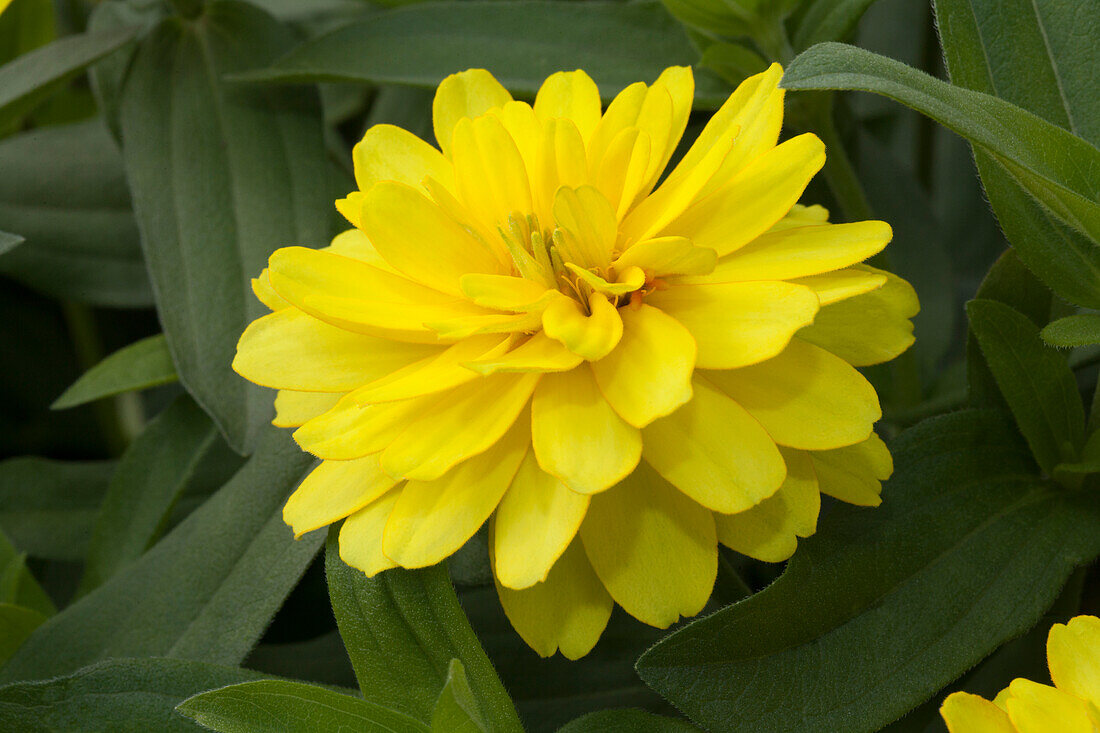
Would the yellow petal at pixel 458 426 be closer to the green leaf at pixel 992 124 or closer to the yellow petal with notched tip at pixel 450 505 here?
the yellow petal with notched tip at pixel 450 505

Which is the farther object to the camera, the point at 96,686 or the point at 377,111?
the point at 377,111

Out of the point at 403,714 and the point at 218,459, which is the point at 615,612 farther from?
the point at 218,459

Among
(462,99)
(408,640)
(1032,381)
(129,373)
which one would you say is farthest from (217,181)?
(1032,381)

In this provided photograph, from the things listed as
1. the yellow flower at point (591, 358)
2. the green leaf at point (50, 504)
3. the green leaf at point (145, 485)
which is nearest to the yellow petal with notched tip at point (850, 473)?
the yellow flower at point (591, 358)

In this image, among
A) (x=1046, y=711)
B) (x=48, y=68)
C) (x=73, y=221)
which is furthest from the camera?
(x=73, y=221)

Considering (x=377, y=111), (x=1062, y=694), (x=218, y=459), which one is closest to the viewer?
(x=1062, y=694)

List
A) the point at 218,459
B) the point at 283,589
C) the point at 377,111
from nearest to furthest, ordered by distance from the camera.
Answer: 1. the point at 283,589
2. the point at 218,459
3. the point at 377,111

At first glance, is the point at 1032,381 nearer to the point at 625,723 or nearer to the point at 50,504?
the point at 625,723

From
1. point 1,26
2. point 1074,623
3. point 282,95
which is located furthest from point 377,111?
point 1074,623
